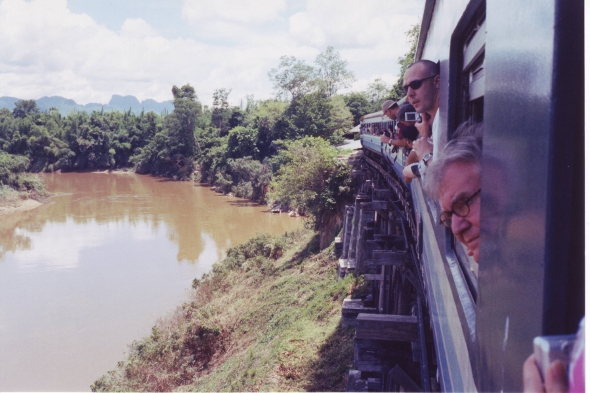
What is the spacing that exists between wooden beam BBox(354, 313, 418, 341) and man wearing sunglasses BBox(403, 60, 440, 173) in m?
1.54

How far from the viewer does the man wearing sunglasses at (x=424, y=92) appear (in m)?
2.57

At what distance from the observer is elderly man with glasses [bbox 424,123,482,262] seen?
1.40m

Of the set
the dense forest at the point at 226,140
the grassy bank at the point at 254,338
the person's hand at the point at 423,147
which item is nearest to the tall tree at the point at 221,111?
the dense forest at the point at 226,140

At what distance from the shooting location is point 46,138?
50.4m

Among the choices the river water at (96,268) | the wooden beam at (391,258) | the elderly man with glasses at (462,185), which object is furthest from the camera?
the river water at (96,268)

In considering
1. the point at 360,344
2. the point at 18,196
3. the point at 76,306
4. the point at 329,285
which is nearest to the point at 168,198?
the point at 18,196

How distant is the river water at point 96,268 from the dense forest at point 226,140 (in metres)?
3.23

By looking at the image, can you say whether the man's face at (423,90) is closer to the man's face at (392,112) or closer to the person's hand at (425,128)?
the person's hand at (425,128)

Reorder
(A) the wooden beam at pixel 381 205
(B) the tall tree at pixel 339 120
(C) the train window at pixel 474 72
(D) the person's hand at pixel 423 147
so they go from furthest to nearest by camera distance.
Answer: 1. (B) the tall tree at pixel 339 120
2. (A) the wooden beam at pixel 381 205
3. (D) the person's hand at pixel 423 147
4. (C) the train window at pixel 474 72

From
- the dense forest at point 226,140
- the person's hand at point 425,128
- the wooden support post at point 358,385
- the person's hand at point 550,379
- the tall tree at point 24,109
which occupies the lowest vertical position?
the wooden support post at point 358,385

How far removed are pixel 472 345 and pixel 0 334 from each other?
1744cm

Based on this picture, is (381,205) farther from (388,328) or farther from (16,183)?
(16,183)

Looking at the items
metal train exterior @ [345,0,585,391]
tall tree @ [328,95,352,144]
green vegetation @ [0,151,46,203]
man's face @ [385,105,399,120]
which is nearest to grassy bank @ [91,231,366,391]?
man's face @ [385,105,399,120]

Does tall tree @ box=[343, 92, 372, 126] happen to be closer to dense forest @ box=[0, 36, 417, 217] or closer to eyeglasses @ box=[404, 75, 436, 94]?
dense forest @ box=[0, 36, 417, 217]
